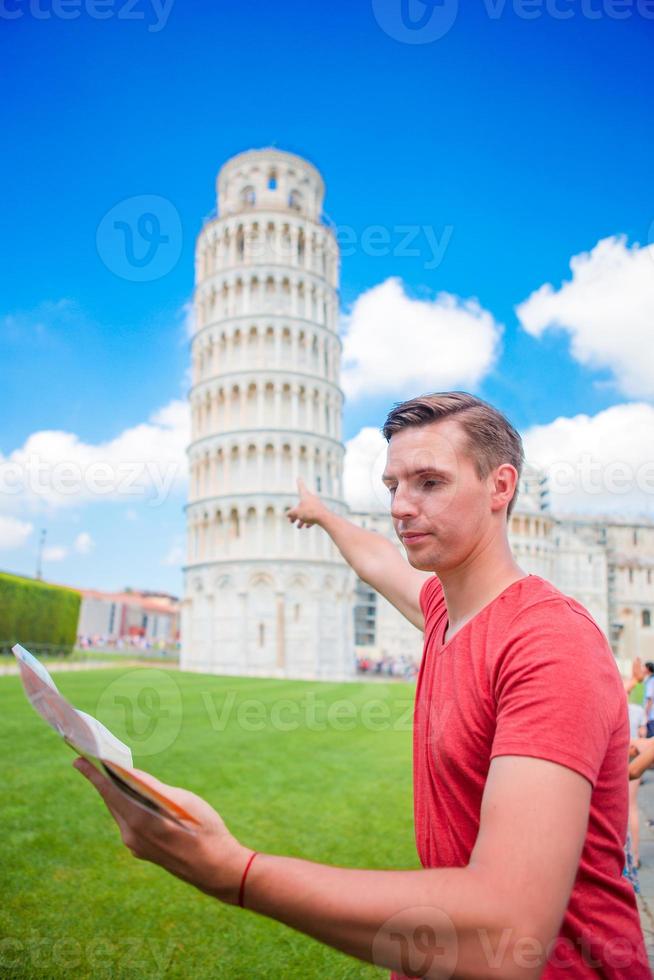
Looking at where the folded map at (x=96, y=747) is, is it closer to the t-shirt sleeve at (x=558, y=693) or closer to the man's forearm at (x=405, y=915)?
the man's forearm at (x=405, y=915)

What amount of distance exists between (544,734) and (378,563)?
5.40ft

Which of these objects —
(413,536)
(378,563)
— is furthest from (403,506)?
(378,563)

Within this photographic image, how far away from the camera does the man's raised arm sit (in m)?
2.64

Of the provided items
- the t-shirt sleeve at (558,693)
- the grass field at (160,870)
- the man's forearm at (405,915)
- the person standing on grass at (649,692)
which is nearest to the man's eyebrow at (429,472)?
the t-shirt sleeve at (558,693)

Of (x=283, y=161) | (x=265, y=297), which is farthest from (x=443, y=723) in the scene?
(x=283, y=161)

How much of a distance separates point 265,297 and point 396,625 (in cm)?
3446

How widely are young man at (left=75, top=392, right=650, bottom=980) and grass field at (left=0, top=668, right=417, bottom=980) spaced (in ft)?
10.3

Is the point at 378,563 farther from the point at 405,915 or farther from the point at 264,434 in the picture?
the point at 264,434

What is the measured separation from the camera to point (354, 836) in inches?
253

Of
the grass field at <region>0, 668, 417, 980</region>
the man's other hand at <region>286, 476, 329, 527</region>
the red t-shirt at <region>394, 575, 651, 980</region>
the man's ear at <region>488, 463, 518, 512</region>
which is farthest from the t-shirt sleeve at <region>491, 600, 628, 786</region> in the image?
the grass field at <region>0, 668, 417, 980</region>

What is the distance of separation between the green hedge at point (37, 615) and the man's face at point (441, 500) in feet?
101

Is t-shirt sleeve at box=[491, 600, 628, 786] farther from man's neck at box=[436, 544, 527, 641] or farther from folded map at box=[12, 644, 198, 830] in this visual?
folded map at box=[12, 644, 198, 830]

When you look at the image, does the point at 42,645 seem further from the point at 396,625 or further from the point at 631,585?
the point at 631,585

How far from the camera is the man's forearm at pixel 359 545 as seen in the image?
288 centimetres
